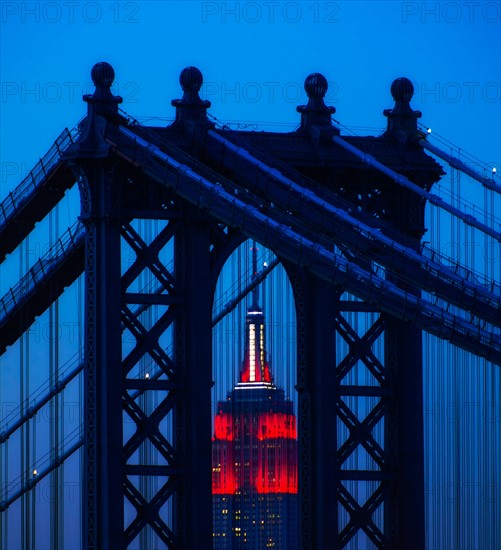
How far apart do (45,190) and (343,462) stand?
12.0 m

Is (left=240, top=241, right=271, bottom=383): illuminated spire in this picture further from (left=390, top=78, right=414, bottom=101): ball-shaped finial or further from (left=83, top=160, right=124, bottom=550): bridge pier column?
(left=390, top=78, right=414, bottom=101): ball-shaped finial

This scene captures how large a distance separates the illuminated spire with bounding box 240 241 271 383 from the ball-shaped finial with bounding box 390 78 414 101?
20.5ft

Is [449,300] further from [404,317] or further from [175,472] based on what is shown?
[175,472]

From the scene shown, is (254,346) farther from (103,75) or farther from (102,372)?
(103,75)

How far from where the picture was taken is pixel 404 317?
72.1 m

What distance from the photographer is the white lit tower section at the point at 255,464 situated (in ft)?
255

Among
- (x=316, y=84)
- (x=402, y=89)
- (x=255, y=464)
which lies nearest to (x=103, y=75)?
(x=316, y=84)

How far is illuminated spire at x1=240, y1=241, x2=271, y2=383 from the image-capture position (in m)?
77.5

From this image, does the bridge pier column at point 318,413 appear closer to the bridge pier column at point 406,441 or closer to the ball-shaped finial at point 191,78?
the bridge pier column at point 406,441

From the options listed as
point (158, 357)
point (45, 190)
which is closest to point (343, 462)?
point (158, 357)

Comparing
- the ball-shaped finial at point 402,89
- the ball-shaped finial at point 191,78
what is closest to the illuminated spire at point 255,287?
the ball-shaped finial at point 191,78

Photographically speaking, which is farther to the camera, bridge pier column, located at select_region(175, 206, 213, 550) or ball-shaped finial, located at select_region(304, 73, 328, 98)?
ball-shaped finial, located at select_region(304, 73, 328, 98)

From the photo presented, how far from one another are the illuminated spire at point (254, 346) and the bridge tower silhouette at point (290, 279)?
1.32 m

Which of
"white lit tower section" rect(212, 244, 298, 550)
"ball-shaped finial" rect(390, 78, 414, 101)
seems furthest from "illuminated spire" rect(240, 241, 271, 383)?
"ball-shaped finial" rect(390, 78, 414, 101)
